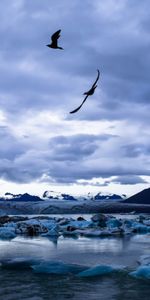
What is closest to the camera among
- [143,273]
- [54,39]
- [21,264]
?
[54,39]

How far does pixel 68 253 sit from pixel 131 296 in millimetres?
8183

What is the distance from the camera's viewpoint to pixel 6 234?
84.3 feet

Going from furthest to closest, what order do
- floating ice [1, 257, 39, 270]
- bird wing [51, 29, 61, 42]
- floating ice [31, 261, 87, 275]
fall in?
1. floating ice [1, 257, 39, 270]
2. floating ice [31, 261, 87, 275]
3. bird wing [51, 29, 61, 42]

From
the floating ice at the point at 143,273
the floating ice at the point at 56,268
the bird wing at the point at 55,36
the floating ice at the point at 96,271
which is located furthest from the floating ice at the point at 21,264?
the bird wing at the point at 55,36

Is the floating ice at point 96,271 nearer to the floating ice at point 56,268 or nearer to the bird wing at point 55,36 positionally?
the floating ice at point 56,268

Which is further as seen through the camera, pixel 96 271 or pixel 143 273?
pixel 96 271

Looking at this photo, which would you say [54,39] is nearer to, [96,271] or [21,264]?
[96,271]

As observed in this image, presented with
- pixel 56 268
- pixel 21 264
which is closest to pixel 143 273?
pixel 56 268

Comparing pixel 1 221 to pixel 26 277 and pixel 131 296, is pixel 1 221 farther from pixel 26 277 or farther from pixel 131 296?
pixel 131 296

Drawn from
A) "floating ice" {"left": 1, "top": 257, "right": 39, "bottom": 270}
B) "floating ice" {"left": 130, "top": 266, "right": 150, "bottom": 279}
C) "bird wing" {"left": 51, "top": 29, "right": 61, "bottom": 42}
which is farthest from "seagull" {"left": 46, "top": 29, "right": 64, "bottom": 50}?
"floating ice" {"left": 1, "top": 257, "right": 39, "bottom": 270}

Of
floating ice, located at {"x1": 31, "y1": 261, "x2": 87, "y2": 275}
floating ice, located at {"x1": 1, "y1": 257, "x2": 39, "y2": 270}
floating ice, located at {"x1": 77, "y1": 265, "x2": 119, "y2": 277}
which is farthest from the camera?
floating ice, located at {"x1": 1, "y1": 257, "x2": 39, "y2": 270}

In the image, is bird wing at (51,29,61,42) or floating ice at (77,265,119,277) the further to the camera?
floating ice at (77,265,119,277)

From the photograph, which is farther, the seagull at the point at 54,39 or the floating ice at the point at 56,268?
the floating ice at the point at 56,268

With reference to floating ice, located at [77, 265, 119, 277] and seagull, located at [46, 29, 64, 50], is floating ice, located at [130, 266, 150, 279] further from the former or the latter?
seagull, located at [46, 29, 64, 50]
